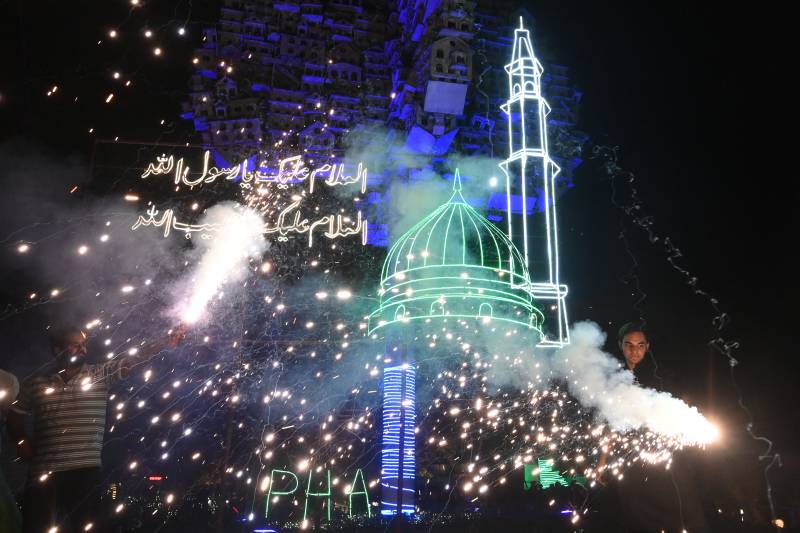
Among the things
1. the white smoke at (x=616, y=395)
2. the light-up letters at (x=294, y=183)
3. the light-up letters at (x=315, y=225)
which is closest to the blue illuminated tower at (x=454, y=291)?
the white smoke at (x=616, y=395)

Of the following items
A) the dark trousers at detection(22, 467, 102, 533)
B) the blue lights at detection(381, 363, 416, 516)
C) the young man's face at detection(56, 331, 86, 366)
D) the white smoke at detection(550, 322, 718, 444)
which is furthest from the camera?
the blue lights at detection(381, 363, 416, 516)

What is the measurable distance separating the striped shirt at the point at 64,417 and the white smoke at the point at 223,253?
2982mm

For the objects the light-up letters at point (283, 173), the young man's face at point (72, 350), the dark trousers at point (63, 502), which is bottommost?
the dark trousers at point (63, 502)

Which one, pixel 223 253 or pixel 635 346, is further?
pixel 223 253

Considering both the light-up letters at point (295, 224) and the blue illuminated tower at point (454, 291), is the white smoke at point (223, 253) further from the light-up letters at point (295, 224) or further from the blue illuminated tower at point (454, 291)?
the blue illuminated tower at point (454, 291)

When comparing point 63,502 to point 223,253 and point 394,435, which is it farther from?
point 223,253

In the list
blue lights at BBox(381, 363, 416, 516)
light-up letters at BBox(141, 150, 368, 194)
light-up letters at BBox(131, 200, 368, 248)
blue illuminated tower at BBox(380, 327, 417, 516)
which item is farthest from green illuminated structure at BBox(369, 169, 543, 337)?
light-up letters at BBox(141, 150, 368, 194)

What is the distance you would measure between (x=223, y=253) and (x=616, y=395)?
5067 millimetres

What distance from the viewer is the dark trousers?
3117 mm

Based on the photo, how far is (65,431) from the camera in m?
3.31

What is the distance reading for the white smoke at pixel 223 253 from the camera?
6652 mm

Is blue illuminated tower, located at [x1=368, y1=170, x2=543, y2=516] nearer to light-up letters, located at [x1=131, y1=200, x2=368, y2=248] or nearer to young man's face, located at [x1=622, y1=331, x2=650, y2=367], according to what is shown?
young man's face, located at [x1=622, y1=331, x2=650, y2=367]

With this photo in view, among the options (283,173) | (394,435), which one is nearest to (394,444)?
(394,435)

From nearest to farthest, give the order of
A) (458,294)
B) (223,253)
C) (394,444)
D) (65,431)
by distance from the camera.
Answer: (458,294) → (65,431) → (394,444) → (223,253)
